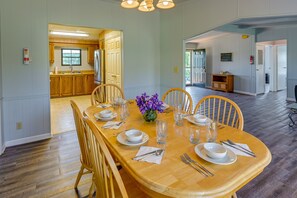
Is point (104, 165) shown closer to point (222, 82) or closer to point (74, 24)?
point (74, 24)

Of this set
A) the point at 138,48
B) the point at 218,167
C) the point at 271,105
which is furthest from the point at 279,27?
the point at 218,167

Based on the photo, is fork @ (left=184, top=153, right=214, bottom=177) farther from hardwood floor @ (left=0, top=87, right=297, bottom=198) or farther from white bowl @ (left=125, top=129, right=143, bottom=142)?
hardwood floor @ (left=0, top=87, right=297, bottom=198)

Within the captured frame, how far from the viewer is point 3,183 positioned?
225 cm

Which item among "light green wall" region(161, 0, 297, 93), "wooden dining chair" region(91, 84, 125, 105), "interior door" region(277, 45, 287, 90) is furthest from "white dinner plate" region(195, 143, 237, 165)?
"interior door" region(277, 45, 287, 90)

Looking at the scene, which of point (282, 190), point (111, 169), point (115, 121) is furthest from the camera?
point (282, 190)

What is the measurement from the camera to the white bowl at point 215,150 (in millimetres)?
1175

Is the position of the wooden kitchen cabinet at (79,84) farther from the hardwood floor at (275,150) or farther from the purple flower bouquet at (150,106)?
the purple flower bouquet at (150,106)

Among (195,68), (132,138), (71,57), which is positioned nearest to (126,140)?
(132,138)

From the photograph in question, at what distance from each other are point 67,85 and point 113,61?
11.8 feet

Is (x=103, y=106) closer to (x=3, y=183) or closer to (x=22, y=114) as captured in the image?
(x=3, y=183)

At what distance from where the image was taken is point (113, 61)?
5.36m

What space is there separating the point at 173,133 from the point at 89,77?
24.5ft

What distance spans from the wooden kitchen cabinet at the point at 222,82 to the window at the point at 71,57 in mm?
6386

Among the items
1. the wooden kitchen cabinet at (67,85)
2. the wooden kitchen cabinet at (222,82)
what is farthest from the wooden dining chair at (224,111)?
the wooden kitchen cabinet at (67,85)
